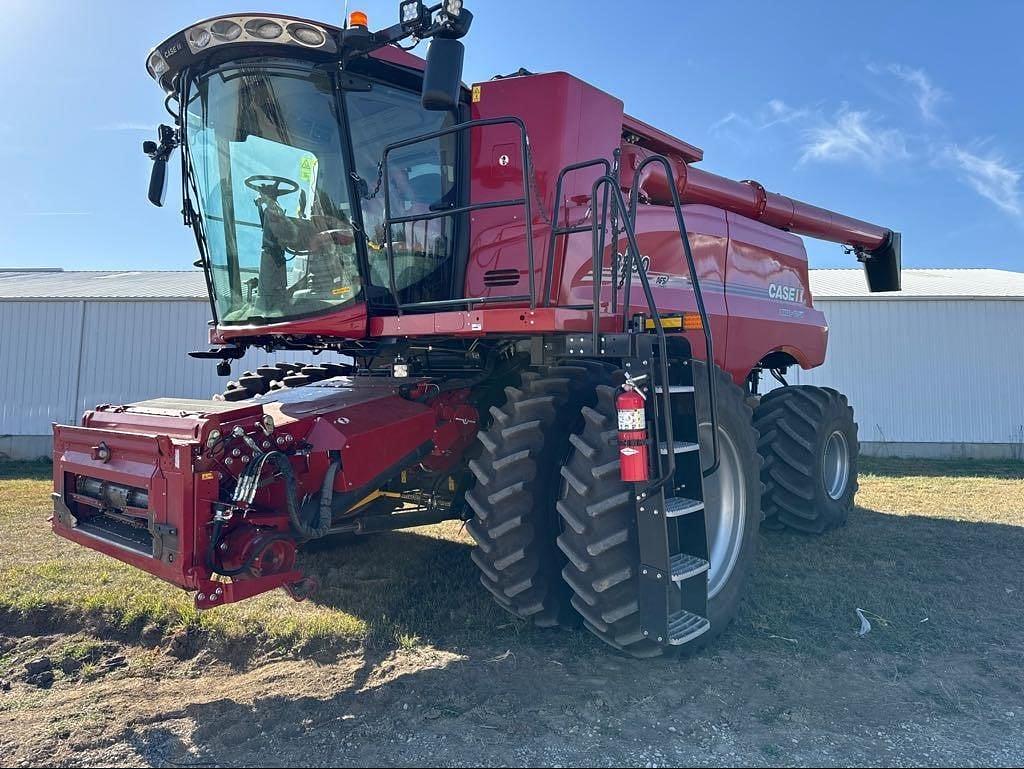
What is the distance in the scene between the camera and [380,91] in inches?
164

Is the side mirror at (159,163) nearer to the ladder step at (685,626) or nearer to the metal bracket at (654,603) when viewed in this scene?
the metal bracket at (654,603)

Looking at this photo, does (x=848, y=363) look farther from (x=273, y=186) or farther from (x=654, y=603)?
(x=273, y=186)

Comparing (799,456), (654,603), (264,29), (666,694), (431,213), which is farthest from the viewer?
(799,456)

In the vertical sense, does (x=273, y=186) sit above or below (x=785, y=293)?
above

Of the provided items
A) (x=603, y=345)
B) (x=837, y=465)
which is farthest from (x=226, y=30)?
(x=837, y=465)

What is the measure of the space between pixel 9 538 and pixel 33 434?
29.7 ft

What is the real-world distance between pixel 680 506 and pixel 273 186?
2.87 meters

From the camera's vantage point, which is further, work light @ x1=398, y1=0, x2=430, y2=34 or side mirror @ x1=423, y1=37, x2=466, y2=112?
work light @ x1=398, y1=0, x2=430, y2=34

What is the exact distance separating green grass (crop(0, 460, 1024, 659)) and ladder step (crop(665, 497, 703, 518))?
81cm

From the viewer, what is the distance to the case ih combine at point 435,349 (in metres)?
3.40

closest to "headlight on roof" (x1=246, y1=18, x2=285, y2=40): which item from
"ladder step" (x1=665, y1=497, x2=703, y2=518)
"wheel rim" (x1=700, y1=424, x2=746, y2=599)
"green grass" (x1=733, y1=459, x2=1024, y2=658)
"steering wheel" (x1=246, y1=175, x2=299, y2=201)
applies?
"steering wheel" (x1=246, y1=175, x2=299, y2=201)

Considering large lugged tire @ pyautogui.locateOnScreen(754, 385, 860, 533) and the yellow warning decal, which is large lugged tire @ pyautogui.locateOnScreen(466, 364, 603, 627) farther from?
large lugged tire @ pyautogui.locateOnScreen(754, 385, 860, 533)

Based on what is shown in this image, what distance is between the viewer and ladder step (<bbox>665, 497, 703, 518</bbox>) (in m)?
3.45

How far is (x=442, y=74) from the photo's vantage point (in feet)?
10.8
